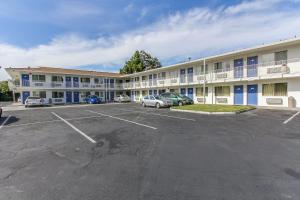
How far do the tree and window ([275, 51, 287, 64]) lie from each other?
35.3 metres

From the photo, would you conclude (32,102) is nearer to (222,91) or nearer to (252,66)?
(222,91)

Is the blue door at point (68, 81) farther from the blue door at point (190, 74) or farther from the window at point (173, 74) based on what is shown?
the blue door at point (190, 74)

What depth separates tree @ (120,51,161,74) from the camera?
163ft

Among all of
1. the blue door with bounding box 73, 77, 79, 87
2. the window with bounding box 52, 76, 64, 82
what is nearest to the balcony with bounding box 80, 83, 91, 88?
the blue door with bounding box 73, 77, 79, 87

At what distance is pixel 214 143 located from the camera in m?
6.41

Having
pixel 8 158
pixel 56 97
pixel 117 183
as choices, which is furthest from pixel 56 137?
pixel 56 97

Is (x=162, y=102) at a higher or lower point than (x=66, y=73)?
lower

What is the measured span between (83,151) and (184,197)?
381 centimetres

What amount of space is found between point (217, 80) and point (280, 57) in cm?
648

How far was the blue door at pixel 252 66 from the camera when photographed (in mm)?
18734

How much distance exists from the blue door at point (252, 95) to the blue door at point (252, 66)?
158cm

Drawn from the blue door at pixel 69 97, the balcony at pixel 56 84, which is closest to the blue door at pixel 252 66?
the balcony at pixel 56 84

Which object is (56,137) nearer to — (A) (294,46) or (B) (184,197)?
(B) (184,197)

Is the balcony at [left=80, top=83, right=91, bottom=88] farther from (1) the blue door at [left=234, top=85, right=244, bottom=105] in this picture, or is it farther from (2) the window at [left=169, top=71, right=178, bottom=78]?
(1) the blue door at [left=234, top=85, right=244, bottom=105]
